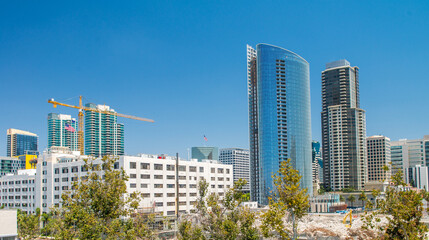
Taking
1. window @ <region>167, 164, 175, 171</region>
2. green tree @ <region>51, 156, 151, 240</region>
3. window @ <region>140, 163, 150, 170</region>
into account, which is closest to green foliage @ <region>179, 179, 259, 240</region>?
green tree @ <region>51, 156, 151, 240</region>

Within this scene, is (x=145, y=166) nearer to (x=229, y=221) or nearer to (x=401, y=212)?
(x=229, y=221)

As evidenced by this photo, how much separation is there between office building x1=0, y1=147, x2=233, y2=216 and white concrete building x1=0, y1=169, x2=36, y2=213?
328 mm

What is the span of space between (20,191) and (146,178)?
51.7 meters

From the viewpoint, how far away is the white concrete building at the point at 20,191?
131 metres

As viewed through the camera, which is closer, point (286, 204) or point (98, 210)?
point (286, 204)

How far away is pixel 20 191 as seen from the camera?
13662cm

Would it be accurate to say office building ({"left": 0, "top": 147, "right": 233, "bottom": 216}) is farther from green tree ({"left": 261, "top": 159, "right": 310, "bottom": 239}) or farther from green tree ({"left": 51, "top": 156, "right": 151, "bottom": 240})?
green tree ({"left": 261, "top": 159, "right": 310, "bottom": 239})

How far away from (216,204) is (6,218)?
3223 centimetres

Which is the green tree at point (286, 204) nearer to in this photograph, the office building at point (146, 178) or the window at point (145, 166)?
the office building at point (146, 178)

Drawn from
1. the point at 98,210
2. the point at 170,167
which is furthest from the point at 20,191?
the point at 98,210

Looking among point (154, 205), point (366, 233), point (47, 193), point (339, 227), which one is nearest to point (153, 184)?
point (154, 205)

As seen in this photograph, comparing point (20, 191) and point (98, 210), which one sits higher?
point (98, 210)

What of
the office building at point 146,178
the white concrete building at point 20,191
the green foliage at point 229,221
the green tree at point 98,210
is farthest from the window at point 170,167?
the green tree at point 98,210

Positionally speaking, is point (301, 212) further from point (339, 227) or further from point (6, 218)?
point (339, 227)
